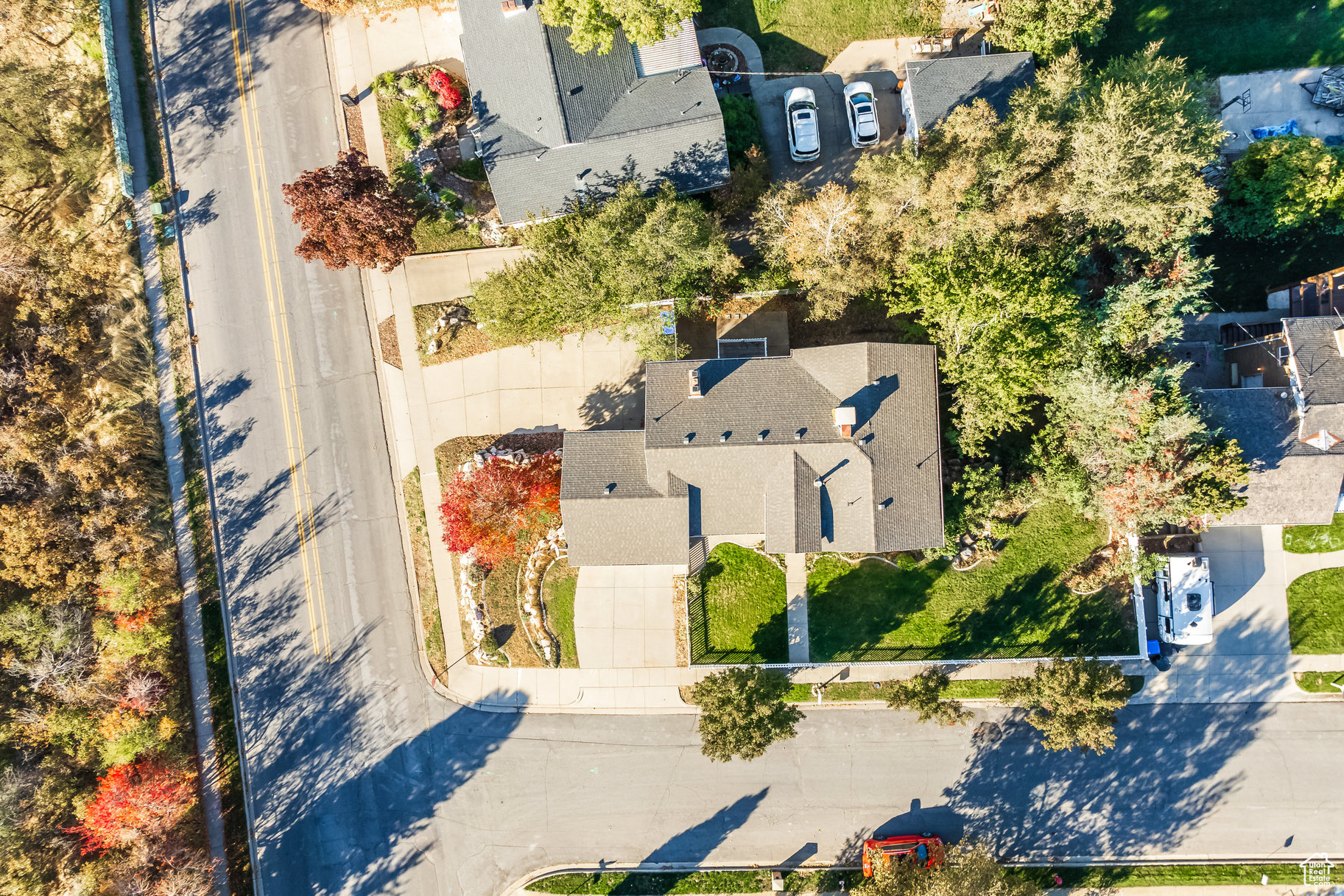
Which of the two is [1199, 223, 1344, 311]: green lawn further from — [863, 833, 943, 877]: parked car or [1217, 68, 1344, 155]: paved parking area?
[863, 833, 943, 877]: parked car

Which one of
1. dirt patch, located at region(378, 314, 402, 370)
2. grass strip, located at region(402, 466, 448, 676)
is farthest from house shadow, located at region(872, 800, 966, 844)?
dirt patch, located at region(378, 314, 402, 370)

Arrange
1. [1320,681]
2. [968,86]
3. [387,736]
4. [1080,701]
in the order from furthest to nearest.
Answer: [387,736] → [1320,681] → [968,86] → [1080,701]

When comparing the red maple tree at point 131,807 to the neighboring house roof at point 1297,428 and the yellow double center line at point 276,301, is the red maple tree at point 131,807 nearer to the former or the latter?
the yellow double center line at point 276,301

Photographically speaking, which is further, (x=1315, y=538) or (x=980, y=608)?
(x=980, y=608)

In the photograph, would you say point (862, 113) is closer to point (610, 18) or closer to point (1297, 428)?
point (610, 18)

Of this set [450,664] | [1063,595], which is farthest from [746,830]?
[1063,595]

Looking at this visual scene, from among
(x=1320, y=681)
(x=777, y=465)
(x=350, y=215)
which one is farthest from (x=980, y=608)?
(x=350, y=215)
